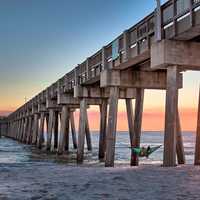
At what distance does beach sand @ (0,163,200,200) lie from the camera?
8.23 meters

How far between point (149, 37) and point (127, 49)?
2359mm

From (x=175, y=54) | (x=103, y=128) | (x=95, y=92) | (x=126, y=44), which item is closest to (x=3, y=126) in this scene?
(x=103, y=128)

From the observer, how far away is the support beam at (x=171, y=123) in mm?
14219

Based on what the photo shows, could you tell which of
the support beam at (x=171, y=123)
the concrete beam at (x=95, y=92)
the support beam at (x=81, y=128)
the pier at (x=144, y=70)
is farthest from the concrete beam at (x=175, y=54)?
the support beam at (x=81, y=128)

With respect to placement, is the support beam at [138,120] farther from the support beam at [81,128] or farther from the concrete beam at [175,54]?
the concrete beam at [175,54]

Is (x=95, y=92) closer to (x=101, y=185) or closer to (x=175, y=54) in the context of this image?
(x=175, y=54)

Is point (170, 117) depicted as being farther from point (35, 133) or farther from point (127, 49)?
point (35, 133)

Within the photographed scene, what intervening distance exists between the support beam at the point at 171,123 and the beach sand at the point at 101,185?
2165 mm

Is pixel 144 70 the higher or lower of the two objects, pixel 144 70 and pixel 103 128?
the higher

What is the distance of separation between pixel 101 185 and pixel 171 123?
547 cm

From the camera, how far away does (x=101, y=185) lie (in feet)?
31.5

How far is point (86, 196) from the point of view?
8227 millimetres

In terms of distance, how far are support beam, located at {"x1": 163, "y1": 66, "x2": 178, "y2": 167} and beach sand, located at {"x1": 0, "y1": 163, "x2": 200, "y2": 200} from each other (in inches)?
85.2

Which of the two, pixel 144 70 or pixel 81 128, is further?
pixel 81 128
